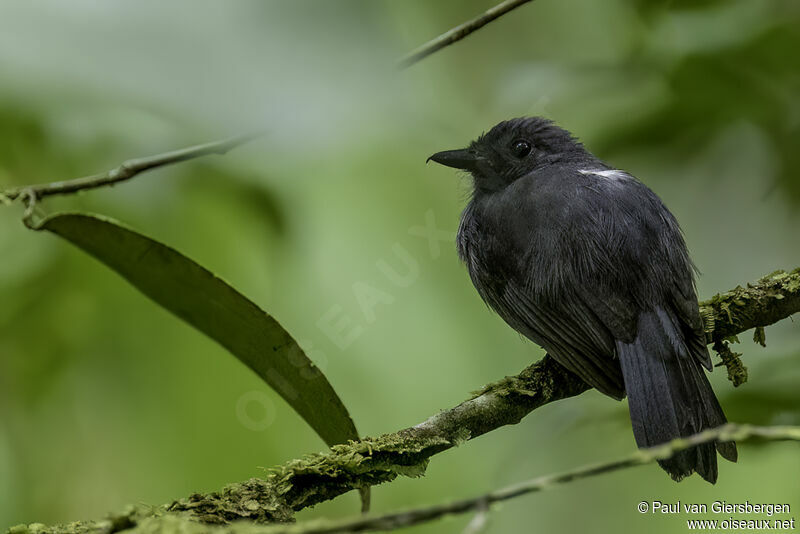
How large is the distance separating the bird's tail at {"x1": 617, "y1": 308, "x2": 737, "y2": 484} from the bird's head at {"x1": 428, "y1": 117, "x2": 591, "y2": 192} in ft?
1.79

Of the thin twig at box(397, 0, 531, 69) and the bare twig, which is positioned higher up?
the thin twig at box(397, 0, 531, 69)

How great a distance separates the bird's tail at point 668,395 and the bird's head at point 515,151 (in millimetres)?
547

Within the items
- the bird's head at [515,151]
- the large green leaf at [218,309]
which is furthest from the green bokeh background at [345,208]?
the large green leaf at [218,309]

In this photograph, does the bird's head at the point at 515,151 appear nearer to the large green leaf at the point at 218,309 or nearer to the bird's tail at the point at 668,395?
the bird's tail at the point at 668,395

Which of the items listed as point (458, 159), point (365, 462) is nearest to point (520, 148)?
point (458, 159)

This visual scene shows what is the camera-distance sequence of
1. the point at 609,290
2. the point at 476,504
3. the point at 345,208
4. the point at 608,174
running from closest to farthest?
1. the point at 476,504
2. the point at 609,290
3. the point at 608,174
4. the point at 345,208

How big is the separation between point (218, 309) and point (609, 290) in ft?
2.63

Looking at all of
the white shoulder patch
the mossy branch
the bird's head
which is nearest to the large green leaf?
the mossy branch

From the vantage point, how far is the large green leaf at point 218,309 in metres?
1.29

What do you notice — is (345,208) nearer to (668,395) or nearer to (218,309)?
(218,309)

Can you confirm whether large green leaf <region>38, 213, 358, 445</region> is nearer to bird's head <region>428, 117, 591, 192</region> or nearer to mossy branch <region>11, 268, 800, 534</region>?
mossy branch <region>11, 268, 800, 534</region>

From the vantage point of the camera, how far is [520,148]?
1865 millimetres

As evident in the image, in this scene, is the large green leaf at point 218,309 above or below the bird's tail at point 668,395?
above

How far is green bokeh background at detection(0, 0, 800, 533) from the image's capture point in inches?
76.3
